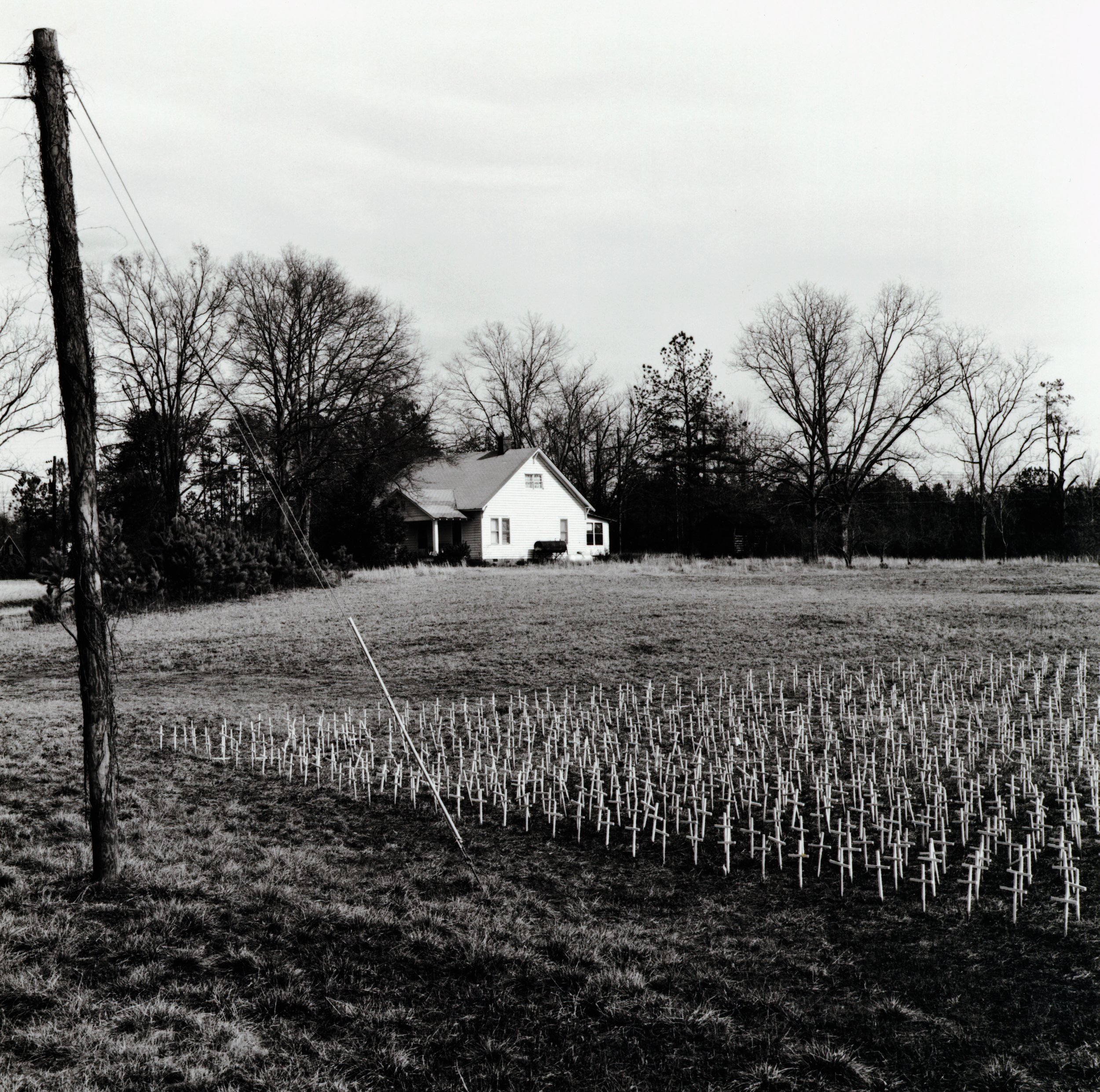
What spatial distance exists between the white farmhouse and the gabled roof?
0.16 ft

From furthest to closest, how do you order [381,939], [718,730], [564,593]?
[564,593] < [718,730] < [381,939]

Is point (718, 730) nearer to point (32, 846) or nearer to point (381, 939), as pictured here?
point (381, 939)

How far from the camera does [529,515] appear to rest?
151ft

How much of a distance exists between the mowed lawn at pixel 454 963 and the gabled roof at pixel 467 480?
1330 inches

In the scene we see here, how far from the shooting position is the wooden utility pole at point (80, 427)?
6.30m

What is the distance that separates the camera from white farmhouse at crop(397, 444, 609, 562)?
1745 inches

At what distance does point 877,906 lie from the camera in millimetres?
6285

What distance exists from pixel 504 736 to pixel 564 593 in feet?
43.0

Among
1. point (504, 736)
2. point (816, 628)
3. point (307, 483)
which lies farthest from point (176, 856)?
point (307, 483)

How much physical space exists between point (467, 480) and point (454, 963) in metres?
42.8

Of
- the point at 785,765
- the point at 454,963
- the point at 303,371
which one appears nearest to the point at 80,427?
the point at 454,963

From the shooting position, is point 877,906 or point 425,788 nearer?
point 877,906

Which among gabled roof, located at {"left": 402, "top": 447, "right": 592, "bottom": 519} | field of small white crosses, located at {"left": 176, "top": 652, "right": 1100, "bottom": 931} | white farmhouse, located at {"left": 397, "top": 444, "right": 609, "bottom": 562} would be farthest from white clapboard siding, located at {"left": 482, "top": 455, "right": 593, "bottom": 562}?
field of small white crosses, located at {"left": 176, "top": 652, "right": 1100, "bottom": 931}

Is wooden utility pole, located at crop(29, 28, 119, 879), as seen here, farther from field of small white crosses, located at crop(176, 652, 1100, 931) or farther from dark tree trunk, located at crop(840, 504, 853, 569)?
dark tree trunk, located at crop(840, 504, 853, 569)
